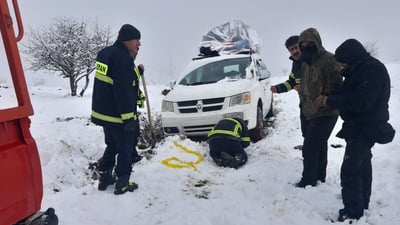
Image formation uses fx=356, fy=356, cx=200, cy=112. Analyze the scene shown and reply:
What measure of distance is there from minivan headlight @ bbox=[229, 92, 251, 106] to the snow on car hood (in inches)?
2.9

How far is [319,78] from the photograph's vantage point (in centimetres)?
421

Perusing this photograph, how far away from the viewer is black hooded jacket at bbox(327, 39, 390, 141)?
336 centimetres

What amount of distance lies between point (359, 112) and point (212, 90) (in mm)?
3846

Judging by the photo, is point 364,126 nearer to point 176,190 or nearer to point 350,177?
point 350,177

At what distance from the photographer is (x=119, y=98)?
411 cm

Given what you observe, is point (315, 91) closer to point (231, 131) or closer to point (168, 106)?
point (231, 131)

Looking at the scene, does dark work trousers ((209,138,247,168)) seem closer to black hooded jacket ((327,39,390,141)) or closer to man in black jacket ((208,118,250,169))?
man in black jacket ((208,118,250,169))

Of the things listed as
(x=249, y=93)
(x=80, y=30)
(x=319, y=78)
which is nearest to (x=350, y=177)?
(x=319, y=78)

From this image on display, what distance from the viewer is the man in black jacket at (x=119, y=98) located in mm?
4125

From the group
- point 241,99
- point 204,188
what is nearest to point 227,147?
point 204,188

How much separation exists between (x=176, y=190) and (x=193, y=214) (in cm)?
85

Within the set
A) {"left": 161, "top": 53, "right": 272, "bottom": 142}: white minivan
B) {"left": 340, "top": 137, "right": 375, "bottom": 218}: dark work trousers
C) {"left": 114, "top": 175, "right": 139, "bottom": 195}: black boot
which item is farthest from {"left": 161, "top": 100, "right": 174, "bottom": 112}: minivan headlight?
{"left": 340, "top": 137, "right": 375, "bottom": 218}: dark work trousers

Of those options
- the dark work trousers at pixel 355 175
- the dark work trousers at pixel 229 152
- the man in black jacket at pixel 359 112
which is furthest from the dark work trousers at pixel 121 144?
the dark work trousers at pixel 355 175

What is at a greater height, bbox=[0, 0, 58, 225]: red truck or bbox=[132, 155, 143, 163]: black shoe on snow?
bbox=[0, 0, 58, 225]: red truck
